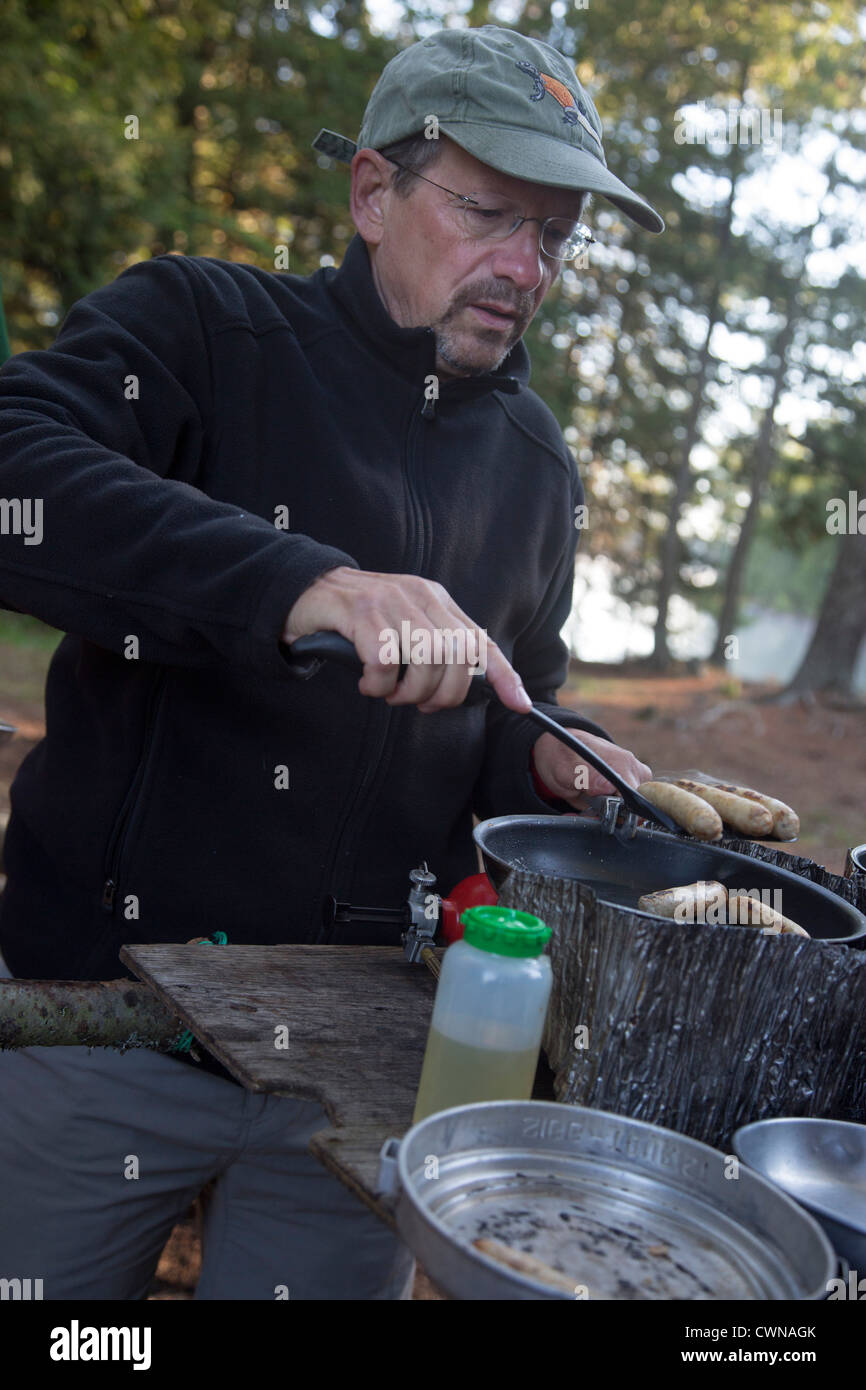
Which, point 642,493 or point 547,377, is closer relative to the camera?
point 547,377

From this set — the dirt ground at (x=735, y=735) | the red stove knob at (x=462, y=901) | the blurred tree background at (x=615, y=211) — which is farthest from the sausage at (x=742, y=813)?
the blurred tree background at (x=615, y=211)

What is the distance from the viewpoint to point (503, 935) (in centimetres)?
132

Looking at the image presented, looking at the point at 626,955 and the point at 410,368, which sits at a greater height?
the point at 410,368

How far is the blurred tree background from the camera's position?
13.1 metres

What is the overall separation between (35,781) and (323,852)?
23.1 inches

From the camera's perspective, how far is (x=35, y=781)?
2.33 m

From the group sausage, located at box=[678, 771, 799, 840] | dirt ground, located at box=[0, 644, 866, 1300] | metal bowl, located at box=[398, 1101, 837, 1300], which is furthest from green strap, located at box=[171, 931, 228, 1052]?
dirt ground, located at box=[0, 644, 866, 1300]

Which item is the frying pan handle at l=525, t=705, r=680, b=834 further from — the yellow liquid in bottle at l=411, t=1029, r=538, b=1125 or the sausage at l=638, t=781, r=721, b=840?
the yellow liquid in bottle at l=411, t=1029, r=538, b=1125

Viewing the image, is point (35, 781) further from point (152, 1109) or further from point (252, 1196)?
point (252, 1196)

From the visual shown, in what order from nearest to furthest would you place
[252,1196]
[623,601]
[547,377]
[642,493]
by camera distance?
[252,1196] → [547,377] → [642,493] → [623,601]

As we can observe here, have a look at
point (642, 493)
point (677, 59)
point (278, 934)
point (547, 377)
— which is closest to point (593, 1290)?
point (278, 934)

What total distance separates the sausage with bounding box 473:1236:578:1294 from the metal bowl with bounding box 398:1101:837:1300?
1cm

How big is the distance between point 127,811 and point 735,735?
13532 millimetres

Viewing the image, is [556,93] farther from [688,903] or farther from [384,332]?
[688,903]
